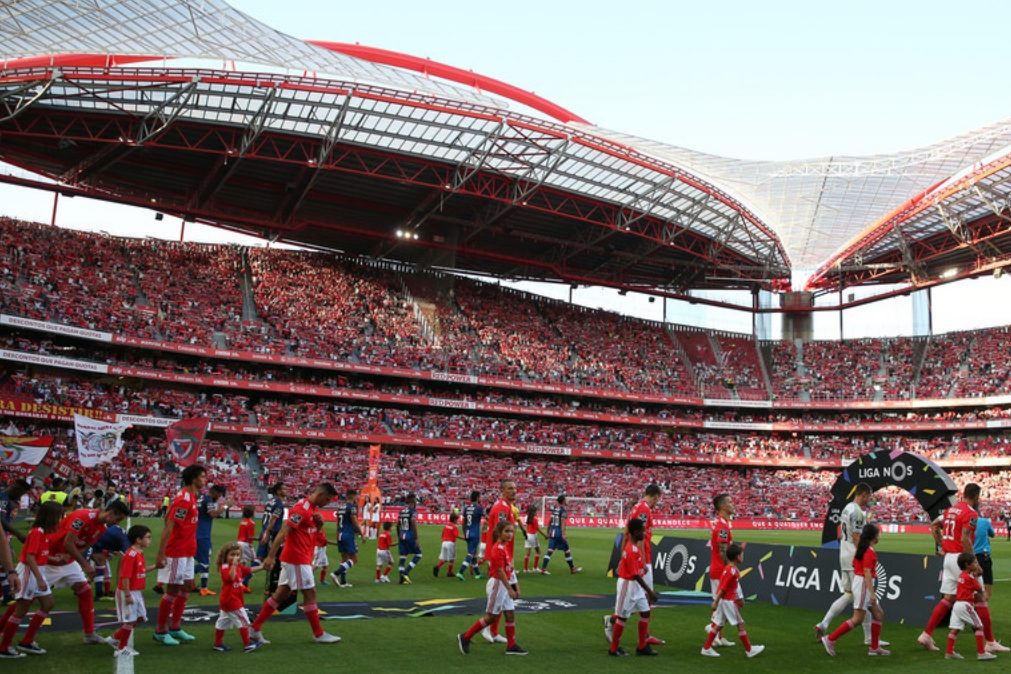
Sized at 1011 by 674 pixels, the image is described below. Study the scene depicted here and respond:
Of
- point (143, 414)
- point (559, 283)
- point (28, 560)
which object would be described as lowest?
point (28, 560)

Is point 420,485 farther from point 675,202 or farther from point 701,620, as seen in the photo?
point 701,620

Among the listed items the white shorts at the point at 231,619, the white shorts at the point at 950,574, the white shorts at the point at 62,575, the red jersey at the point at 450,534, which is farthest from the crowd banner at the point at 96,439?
the white shorts at the point at 950,574

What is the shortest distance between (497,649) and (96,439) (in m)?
17.9

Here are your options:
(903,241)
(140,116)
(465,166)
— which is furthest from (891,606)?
(903,241)

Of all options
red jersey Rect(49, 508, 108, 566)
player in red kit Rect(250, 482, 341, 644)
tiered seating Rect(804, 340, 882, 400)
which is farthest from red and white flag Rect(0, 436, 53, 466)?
tiered seating Rect(804, 340, 882, 400)

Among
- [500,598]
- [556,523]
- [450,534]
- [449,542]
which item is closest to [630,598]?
[500,598]

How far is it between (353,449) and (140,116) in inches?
887

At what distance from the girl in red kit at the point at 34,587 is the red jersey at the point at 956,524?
12259 mm

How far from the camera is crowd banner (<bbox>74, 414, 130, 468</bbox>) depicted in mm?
25297

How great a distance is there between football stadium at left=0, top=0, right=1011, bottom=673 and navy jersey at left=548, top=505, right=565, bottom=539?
0.17 m

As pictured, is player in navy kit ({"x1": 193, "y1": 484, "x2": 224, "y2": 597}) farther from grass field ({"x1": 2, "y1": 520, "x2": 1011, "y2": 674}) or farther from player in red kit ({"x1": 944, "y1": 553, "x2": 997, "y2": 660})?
player in red kit ({"x1": 944, "y1": 553, "x2": 997, "y2": 660})

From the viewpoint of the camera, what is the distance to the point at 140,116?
42.0 meters

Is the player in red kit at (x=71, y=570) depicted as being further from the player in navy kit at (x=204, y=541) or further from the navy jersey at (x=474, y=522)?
the navy jersey at (x=474, y=522)

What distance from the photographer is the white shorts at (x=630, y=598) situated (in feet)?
39.2
